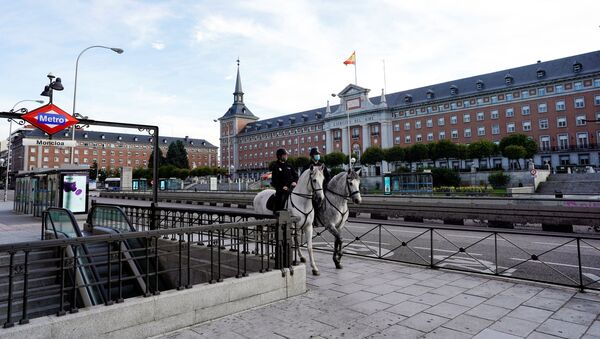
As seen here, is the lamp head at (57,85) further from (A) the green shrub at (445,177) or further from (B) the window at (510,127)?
(B) the window at (510,127)

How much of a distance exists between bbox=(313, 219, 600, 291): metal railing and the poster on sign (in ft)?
44.1

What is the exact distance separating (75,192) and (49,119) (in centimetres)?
1133

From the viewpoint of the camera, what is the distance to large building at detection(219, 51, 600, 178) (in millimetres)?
60906

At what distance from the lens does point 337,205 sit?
28.9ft

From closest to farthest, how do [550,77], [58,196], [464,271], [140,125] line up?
[464,271]
[140,125]
[58,196]
[550,77]

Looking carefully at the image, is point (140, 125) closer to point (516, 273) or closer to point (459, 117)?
point (516, 273)

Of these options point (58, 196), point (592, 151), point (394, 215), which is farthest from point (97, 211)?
point (592, 151)

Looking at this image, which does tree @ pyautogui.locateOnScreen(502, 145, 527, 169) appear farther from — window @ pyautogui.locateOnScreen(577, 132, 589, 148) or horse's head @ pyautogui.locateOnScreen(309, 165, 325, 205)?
horse's head @ pyautogui.locateOnScreen(309, 165, 325, 205)

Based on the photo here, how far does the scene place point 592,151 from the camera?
59.1 metres

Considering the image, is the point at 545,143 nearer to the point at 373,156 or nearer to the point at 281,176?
the point at 373,156

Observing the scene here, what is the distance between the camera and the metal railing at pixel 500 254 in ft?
25.6

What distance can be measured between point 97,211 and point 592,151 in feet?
245

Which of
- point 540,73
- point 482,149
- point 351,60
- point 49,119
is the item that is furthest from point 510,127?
point 49,119

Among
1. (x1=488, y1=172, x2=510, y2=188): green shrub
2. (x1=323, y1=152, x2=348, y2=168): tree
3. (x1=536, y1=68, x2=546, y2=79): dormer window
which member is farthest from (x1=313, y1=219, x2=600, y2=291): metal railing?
(x1=536, y1=68, x2=546, y2=79): dormer window
